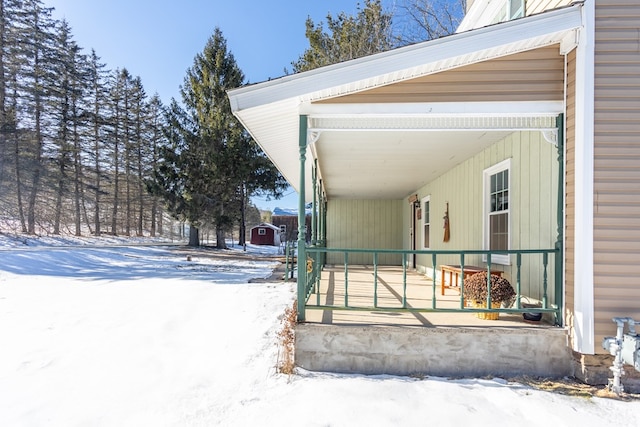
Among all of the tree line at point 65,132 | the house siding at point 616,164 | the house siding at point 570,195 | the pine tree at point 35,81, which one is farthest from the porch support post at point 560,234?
the pine tree at point 35,81

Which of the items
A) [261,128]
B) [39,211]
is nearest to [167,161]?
[39,211]

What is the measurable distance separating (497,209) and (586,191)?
1984 mm

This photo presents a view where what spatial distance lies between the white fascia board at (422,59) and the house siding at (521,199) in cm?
119

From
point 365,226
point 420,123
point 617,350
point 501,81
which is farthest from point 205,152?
point 617,350

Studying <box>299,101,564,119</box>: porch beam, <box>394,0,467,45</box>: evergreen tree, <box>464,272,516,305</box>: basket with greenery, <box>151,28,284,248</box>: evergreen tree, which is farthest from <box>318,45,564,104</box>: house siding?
<box>151,28,284,248</box>: evergreen tree

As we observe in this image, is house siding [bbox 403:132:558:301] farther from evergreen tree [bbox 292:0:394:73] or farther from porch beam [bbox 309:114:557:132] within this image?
evergreen tree [bbox 292:0:394:73]

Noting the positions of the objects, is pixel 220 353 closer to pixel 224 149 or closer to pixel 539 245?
pixel 539 245

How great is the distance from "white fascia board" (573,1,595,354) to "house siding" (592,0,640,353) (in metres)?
0.05

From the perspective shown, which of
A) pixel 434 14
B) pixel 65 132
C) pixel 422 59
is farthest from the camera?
pixel 65 132

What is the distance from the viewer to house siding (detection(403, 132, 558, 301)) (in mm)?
3945

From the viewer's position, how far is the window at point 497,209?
4961 mm

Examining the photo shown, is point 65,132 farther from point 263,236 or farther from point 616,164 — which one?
point 616,164

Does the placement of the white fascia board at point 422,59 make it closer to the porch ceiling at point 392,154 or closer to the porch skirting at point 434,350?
the porch ceiling at point 392,154

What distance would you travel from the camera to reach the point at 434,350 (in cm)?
357
